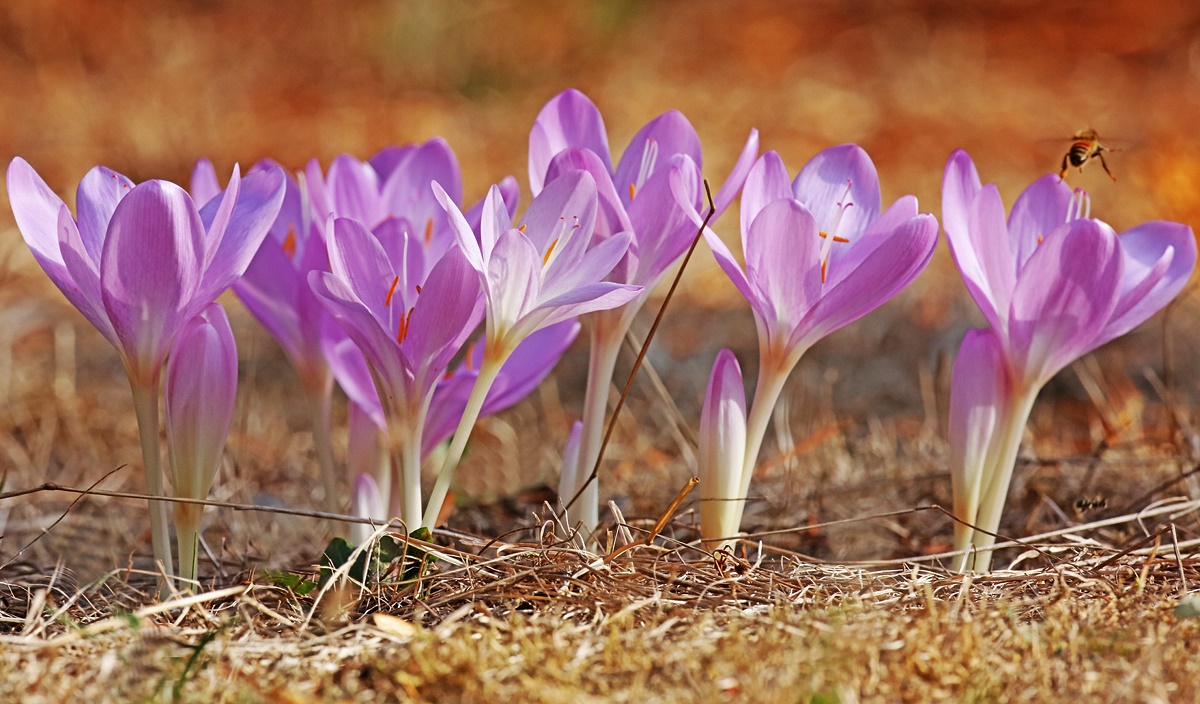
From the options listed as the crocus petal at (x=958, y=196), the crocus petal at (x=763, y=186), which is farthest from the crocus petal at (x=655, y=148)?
the crocus petal at (x=958, y=196)

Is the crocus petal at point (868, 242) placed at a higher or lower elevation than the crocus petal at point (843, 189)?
lower

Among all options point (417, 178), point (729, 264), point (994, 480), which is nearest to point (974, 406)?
point (994, 480)

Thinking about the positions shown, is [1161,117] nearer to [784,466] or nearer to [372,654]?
[784,466]

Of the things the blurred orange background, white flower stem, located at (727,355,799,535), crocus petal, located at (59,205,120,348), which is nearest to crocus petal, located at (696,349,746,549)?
white flower stem, located at (727,355,799,535)

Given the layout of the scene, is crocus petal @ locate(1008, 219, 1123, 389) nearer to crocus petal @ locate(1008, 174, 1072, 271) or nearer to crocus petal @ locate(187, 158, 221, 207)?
crocus petal @ locate(1008, 174, 1072, 271)

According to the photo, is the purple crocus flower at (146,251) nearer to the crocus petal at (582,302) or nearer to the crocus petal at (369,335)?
the crocus petal at (369,335)
